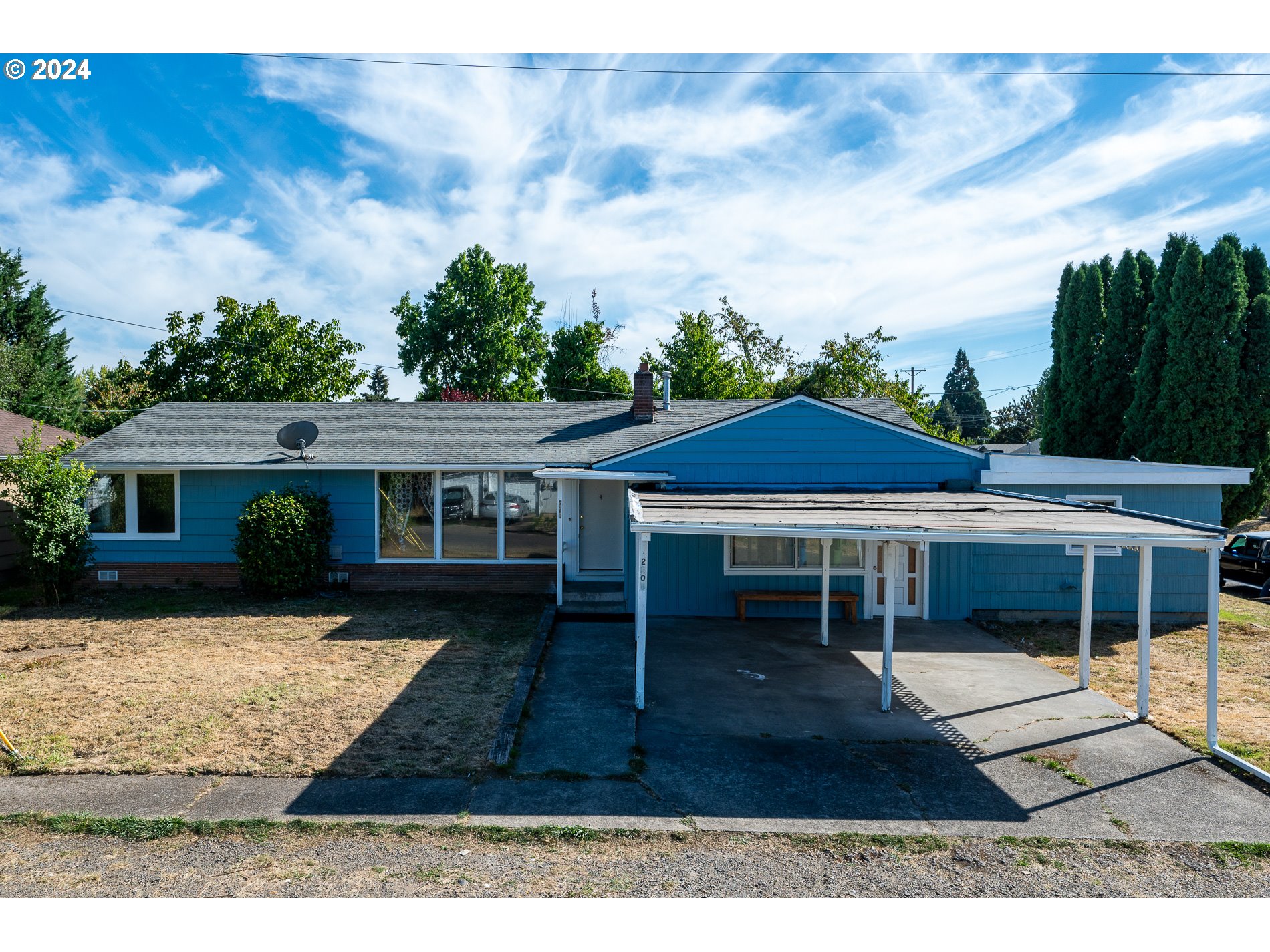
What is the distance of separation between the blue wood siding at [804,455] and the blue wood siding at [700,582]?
3.56 ft

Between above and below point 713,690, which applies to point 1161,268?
above

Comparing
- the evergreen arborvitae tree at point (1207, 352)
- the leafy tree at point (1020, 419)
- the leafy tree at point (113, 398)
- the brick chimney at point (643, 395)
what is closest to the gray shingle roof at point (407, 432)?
the brick chimney at point (643, 395)

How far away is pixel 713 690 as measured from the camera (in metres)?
8.30

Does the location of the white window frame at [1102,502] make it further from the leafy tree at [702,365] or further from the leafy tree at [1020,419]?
the leafy tree at [1020,419]

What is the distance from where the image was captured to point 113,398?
36312 millimetres

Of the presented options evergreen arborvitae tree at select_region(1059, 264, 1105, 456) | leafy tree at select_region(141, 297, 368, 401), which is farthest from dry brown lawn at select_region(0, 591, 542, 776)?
evergreen arborvitae tree at select_region(1059, 264, 1105, 456)

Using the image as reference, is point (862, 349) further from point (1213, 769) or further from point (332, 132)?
point (1213, 769)

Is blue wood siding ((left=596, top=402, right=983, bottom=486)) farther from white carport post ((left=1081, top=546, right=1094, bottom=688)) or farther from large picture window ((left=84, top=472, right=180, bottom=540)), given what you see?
large picture window ((left=84, top=472, right=180, bottom=540))

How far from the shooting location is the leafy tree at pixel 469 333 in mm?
41188

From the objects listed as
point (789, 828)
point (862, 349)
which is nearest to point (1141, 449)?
point (862, 349)

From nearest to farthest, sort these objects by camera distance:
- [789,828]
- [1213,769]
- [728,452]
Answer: [789,828] < [1213,769] < [728,452]

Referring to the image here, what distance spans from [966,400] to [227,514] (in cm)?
9534

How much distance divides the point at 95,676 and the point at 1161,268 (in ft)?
85.2

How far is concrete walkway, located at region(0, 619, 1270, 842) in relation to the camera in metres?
5.25
